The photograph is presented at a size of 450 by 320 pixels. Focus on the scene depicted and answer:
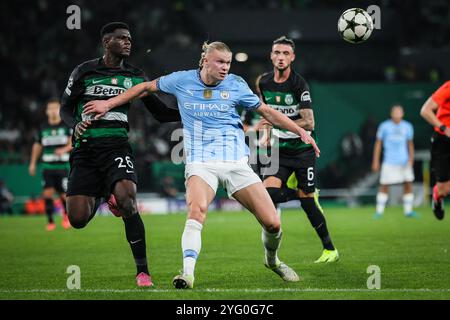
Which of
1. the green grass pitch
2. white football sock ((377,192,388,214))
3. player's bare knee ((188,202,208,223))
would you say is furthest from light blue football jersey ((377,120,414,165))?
player's bare knee ((188,202,208,223))

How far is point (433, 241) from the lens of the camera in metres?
13.8

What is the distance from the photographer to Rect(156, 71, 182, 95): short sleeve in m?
8.77

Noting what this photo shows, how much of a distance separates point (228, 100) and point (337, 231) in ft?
27.6

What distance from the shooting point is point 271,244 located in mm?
9141

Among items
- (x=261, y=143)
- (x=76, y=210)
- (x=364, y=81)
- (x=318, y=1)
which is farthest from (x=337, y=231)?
(x=318, y=1)

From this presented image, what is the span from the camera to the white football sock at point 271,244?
9070mm

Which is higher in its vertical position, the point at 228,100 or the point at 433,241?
the point at 228,100

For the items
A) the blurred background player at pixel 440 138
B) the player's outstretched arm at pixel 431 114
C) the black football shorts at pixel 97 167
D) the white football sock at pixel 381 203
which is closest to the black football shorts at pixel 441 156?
the blurred background player at pixel 440 138

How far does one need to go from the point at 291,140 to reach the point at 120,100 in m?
3.55

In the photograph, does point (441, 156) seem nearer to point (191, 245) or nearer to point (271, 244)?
point (271, 244)

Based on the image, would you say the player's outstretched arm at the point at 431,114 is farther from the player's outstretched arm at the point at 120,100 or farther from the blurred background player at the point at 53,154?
the blurred background player at the point at 53,154

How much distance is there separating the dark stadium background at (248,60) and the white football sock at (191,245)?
1849 cm

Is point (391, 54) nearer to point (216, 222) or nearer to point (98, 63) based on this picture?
point (216, 222)

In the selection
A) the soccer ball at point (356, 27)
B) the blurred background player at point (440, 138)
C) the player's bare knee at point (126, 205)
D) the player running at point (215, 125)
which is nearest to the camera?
the player running at point (215, 125)
